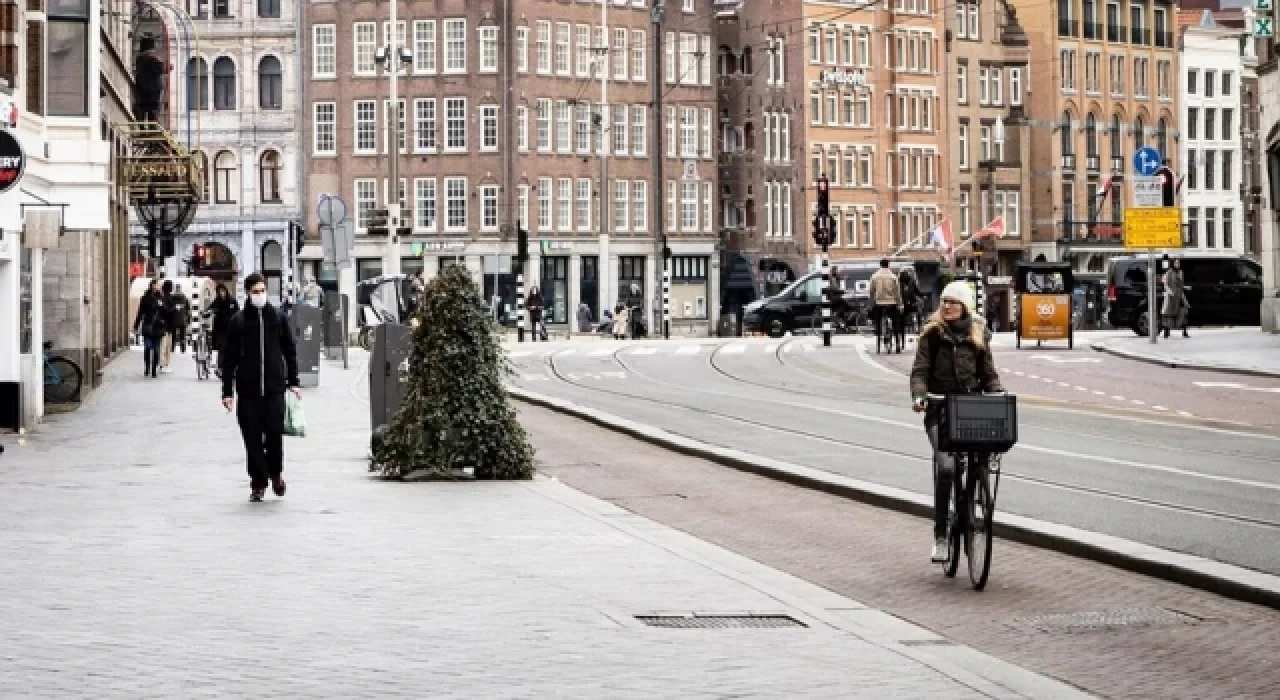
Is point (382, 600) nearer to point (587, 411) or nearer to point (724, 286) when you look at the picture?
point (587, 411)

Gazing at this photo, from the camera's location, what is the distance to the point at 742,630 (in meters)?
12.9

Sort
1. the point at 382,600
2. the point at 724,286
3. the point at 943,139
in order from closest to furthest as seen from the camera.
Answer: the point at 382,600
the point at 724,286
the point at 943,139

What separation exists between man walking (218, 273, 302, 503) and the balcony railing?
114283mm

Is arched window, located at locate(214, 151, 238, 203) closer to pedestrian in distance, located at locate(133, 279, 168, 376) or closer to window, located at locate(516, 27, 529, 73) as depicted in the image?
window, located at locate(516, 27, 529, 73)

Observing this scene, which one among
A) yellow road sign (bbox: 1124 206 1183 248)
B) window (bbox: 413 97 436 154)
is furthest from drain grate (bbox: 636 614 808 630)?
window (bbox: 413 97 436 154)

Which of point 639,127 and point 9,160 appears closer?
point 9,160

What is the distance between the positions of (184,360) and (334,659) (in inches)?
1935

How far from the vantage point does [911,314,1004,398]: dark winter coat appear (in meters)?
15.6

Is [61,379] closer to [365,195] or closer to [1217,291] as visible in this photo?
[1217,291]

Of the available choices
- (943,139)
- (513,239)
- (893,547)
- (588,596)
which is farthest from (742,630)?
(943,139)

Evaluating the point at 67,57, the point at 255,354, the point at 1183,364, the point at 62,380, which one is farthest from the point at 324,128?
the point at 255,354

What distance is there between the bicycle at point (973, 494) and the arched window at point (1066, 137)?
402 ft

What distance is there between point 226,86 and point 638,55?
1796 cm

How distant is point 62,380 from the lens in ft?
125
